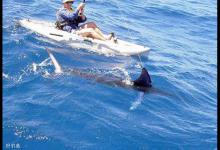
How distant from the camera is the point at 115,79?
11539 millimetres

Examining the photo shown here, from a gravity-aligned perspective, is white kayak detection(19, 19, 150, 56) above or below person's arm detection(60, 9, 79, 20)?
below

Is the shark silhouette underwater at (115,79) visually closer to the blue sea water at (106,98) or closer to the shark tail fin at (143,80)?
the shark tail fin at (143,80)

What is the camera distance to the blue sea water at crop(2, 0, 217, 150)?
896 cm

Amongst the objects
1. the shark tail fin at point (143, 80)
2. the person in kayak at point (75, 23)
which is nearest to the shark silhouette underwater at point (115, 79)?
the shark tail fin at point (143, 80)

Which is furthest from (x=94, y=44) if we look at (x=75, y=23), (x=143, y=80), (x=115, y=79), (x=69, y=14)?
(x=143, y=80)

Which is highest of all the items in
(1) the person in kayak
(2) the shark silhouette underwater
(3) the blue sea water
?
(1) the person in kayak

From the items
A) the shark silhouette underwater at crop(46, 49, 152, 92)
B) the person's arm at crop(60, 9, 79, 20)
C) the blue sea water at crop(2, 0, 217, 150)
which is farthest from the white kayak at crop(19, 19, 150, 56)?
the shark silhouette underwater at crop(46, 49, 152, 92)

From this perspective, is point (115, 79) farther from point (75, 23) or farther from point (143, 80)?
point (75, 23)

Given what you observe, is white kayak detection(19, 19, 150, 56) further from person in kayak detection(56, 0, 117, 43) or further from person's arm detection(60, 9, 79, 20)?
person's arm detection(60, 9, 79, 20)

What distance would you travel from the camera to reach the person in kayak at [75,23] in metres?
13.8

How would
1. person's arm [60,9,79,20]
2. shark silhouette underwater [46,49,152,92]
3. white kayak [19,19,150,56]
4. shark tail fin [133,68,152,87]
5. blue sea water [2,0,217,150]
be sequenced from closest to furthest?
blue sea water [2,0,217,150], shark tail fin [133,68,152,87], shark silhouette underwater [46,49,152,92], white kayak [19,19,150,56], person's arm [60,9,79,20]

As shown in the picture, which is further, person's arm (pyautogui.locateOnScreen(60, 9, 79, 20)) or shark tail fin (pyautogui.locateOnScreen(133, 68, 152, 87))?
person's arm (pyautogui.locateOnScreen(60, 9, 79, 20))

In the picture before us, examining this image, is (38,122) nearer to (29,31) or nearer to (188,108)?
(188,108)

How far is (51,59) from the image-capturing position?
11.9 m
